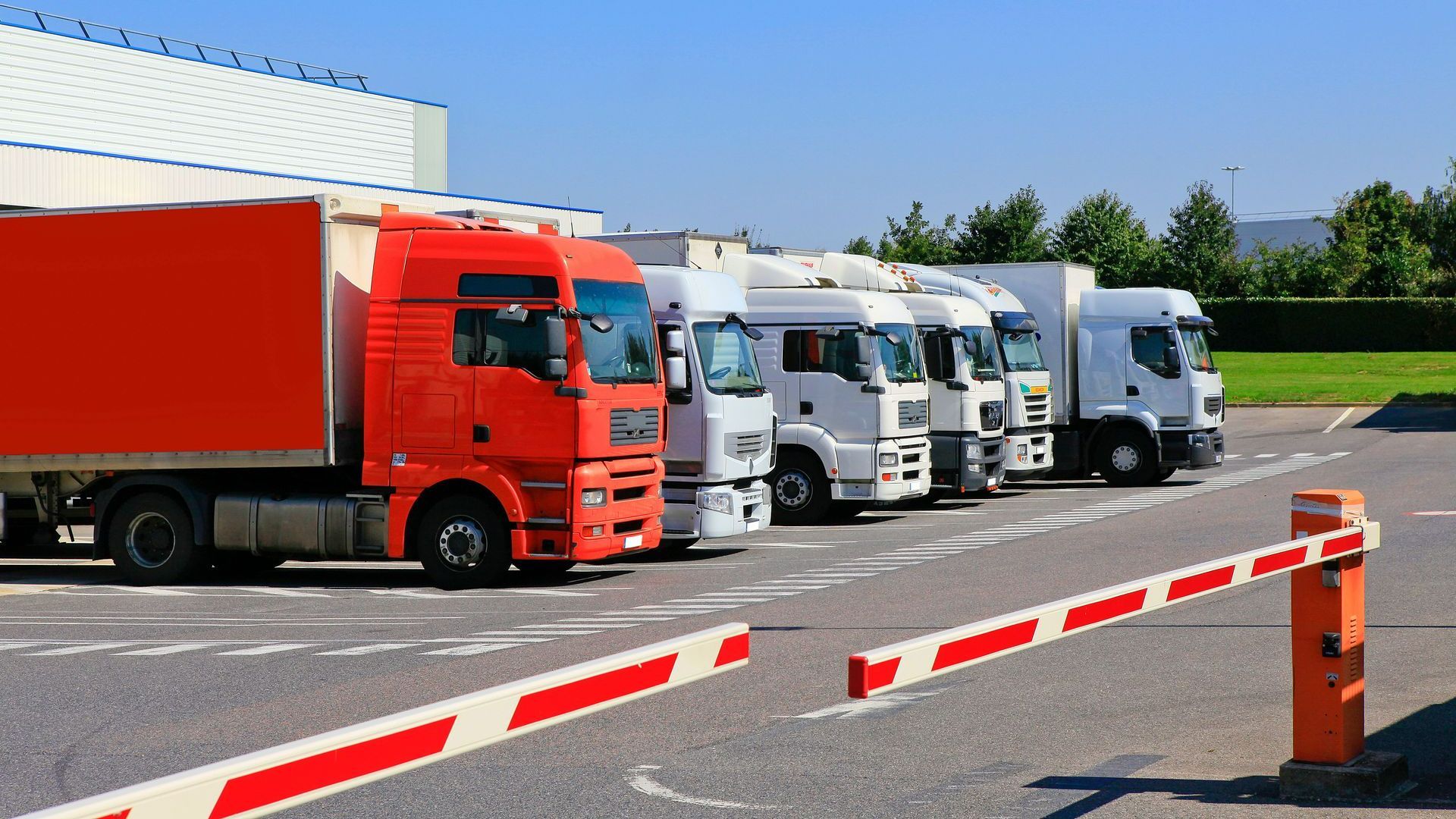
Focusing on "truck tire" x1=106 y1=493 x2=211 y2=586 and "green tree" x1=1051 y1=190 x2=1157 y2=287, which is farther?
"green tree" x1=1051 y1=190 x2=1157 y2=287

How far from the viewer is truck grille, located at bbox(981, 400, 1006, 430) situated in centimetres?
2228

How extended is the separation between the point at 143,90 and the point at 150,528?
830 inches

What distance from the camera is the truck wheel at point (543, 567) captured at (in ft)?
50.5

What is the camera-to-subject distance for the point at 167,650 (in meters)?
10.9

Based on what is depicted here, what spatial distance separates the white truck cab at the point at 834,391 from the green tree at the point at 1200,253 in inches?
2105

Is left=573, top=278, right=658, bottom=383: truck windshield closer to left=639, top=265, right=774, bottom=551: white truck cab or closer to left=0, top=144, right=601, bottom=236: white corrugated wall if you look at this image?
left=639, top=265, right=774, bottom=551: white truck cab

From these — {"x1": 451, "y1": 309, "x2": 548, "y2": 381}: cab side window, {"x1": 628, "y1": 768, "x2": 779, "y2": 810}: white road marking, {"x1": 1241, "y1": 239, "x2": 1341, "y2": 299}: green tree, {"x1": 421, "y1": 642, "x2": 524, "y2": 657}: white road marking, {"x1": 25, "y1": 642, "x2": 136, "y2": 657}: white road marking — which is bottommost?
{"x1": 25, "y1": 642, "x2": 136, "y2": 657}: white road marking

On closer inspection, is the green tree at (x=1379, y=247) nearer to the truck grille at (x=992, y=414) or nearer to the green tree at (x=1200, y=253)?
the green tree at (x=1200, y=253)

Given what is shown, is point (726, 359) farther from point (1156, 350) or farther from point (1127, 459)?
point (1127, 459)

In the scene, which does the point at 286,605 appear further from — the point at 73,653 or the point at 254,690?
the point at 254,690

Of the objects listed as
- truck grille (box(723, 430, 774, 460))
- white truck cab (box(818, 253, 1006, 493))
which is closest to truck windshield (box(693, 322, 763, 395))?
truck grille (box(723, 430, 774, 460))

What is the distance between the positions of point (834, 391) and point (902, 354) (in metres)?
1.15

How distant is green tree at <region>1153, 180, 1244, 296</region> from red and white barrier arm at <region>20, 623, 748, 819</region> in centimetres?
6968

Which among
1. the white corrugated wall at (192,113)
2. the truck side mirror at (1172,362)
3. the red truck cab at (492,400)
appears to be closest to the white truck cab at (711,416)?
the red truck cab at (492,400)
